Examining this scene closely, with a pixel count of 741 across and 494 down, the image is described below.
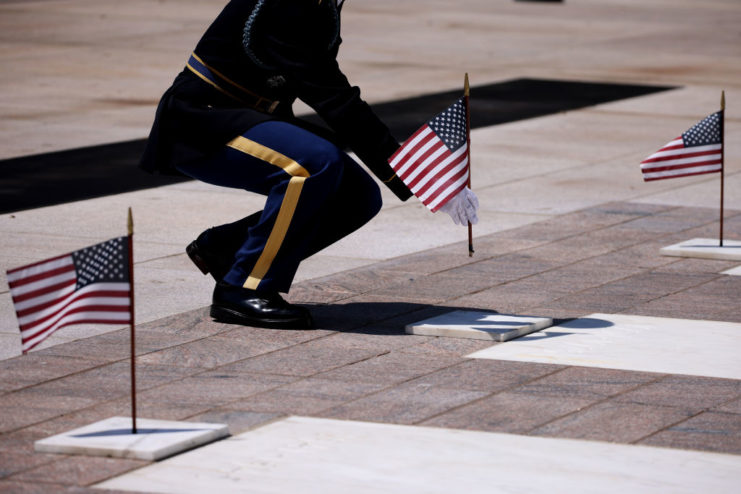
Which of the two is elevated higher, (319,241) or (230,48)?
(230,48)

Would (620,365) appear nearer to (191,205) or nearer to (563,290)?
(563,290)

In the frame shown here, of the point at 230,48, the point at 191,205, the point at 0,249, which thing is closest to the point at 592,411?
the point at 230,48

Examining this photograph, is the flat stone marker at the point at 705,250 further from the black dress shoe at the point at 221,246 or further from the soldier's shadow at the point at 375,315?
the black dress shoe at the point at 221,246

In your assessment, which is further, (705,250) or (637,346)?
(705,250)

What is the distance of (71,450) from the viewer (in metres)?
5.09

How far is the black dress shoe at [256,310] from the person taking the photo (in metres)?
6.98

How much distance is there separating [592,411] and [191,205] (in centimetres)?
539

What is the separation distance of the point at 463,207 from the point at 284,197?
872mm

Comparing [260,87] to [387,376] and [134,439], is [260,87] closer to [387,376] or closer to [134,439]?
[387,376]

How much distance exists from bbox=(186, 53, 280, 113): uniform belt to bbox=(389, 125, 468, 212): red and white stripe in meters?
0.63

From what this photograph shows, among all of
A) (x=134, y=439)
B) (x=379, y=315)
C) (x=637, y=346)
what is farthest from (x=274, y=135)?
(x=134, y=439)

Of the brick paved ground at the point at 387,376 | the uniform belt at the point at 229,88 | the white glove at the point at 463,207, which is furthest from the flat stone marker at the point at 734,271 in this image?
the uniform belt at the point at 229,88

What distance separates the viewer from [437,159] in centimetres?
710

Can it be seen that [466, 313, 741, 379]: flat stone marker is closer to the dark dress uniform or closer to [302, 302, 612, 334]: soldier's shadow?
[302, 302, 612, 334]: soldier's shadow
